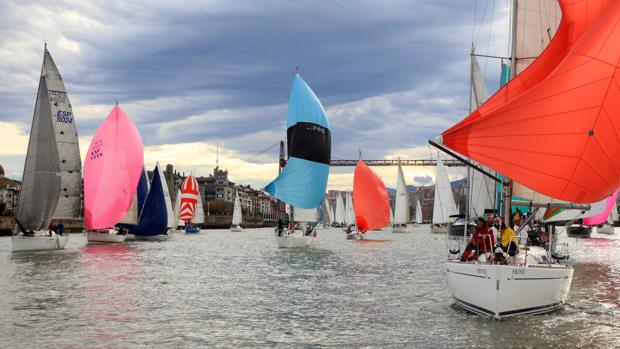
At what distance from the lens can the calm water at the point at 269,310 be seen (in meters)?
12.7

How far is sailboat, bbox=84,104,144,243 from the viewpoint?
144 ft

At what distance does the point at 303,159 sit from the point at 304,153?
381mm

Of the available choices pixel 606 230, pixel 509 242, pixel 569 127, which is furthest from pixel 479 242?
pixel 606 230

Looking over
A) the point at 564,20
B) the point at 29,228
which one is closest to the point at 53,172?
the point at 29,228

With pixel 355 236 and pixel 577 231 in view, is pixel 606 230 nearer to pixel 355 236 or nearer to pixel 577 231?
pixel 577 231

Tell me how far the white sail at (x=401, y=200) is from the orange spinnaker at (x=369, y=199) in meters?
28.3

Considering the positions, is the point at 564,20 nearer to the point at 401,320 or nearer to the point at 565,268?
the point at 565,268

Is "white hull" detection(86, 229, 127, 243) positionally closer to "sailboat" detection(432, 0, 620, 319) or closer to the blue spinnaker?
the blue spinnaker

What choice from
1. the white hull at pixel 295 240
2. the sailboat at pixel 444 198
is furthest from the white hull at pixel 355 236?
the white hull at pixel 295 240

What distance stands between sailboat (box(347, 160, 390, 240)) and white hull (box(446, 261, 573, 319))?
4031cm

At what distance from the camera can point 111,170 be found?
44.6m

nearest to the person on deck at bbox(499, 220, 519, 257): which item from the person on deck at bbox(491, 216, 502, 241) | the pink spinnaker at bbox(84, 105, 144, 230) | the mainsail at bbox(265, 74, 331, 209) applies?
the person on deck at bbox(491, 216, 502, 241)

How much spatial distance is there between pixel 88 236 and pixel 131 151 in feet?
21.6

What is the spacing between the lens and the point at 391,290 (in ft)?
66.2
